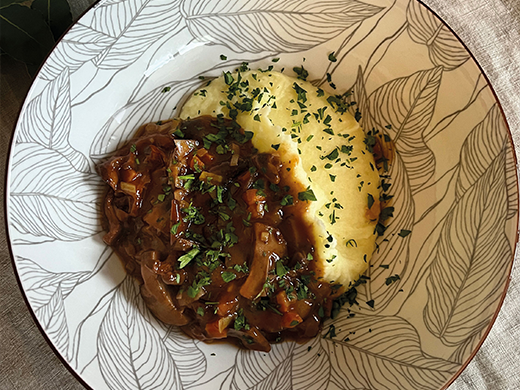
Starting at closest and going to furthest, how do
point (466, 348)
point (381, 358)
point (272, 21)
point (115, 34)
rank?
point (466, 348), point (381, 358), point (115, 34), point (272, 21)

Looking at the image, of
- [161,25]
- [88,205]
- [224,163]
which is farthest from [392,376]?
[161,25]

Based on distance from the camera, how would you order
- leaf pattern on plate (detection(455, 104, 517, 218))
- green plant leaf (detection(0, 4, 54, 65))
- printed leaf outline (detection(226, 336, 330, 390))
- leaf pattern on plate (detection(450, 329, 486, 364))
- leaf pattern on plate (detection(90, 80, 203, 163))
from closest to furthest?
leaf pattern on plate (detection(450, 329, 486, 364)) → leaf pattern on plate (detection(455, 104, 517, 218)) → printed leaf outline (detection(226, 336, 330, 390)) → leaf pattern on plate (detection(90, 80, 203, 163)) → green plant leaf (detection(0, 4, 54, 65))

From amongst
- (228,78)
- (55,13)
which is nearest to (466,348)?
(228,78)

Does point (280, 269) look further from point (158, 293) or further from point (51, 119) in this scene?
point (51, 119)

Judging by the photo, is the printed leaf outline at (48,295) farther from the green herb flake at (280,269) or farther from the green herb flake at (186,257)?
the green herb flake at (280,269)

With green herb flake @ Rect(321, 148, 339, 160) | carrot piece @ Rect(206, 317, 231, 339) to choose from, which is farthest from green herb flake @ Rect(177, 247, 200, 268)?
green herb flake @ Rect(321, 148, 339, 160)

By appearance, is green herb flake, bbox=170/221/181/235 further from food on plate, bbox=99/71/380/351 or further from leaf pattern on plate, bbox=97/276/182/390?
A: leaf pattern on plate, bbox=97/276/182/390
